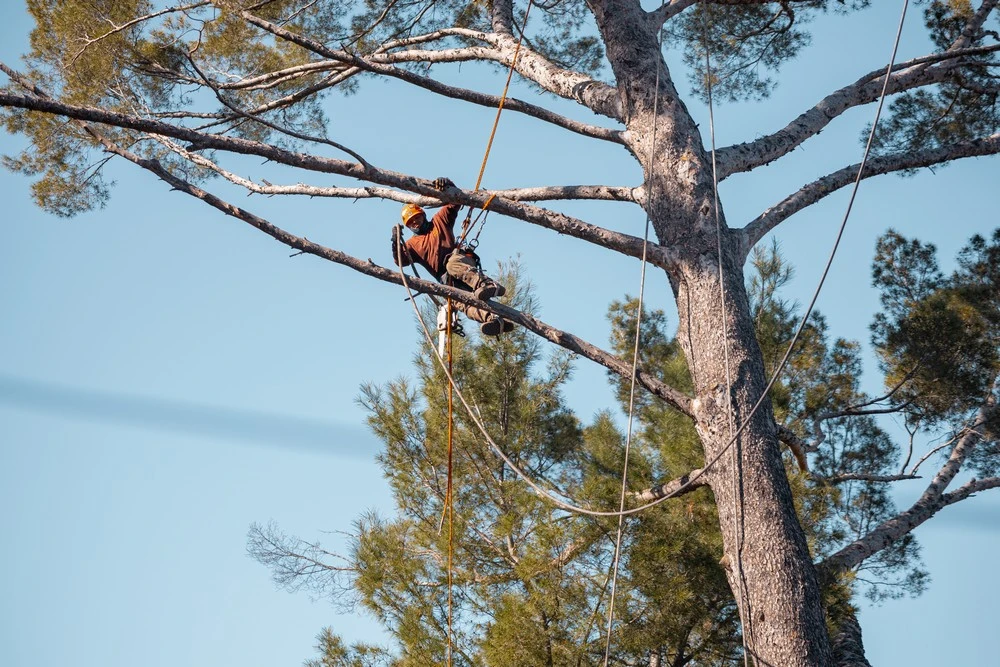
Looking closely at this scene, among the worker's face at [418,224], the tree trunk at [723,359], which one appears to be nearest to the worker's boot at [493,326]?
the worker's face at [418,224]

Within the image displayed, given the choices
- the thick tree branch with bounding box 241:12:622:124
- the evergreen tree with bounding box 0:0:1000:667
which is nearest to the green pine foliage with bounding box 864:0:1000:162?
the evergreen tree with bounding box 0:0:1000:667

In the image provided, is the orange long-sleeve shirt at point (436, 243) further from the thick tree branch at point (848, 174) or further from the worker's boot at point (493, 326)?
the thick tree branch at point (848, 174)

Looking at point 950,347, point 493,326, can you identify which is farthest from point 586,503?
point 950,347

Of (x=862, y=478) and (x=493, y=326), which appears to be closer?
(x=493, y=326)

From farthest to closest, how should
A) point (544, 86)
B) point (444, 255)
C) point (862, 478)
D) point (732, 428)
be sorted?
point (862, 478)
point (544, 86)
point (444, 255)
point (732, 428)

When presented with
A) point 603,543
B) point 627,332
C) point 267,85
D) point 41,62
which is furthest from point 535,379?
point 41,62

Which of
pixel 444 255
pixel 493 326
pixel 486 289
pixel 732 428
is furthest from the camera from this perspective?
pixel 444 255

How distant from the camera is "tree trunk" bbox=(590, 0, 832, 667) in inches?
183

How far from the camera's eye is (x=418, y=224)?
6.57 m

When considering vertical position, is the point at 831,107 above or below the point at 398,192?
above

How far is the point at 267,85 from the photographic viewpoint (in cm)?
767

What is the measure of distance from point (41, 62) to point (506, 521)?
15.0 ft

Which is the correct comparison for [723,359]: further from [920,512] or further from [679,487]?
[920,512]

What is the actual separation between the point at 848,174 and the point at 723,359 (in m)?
1.50
